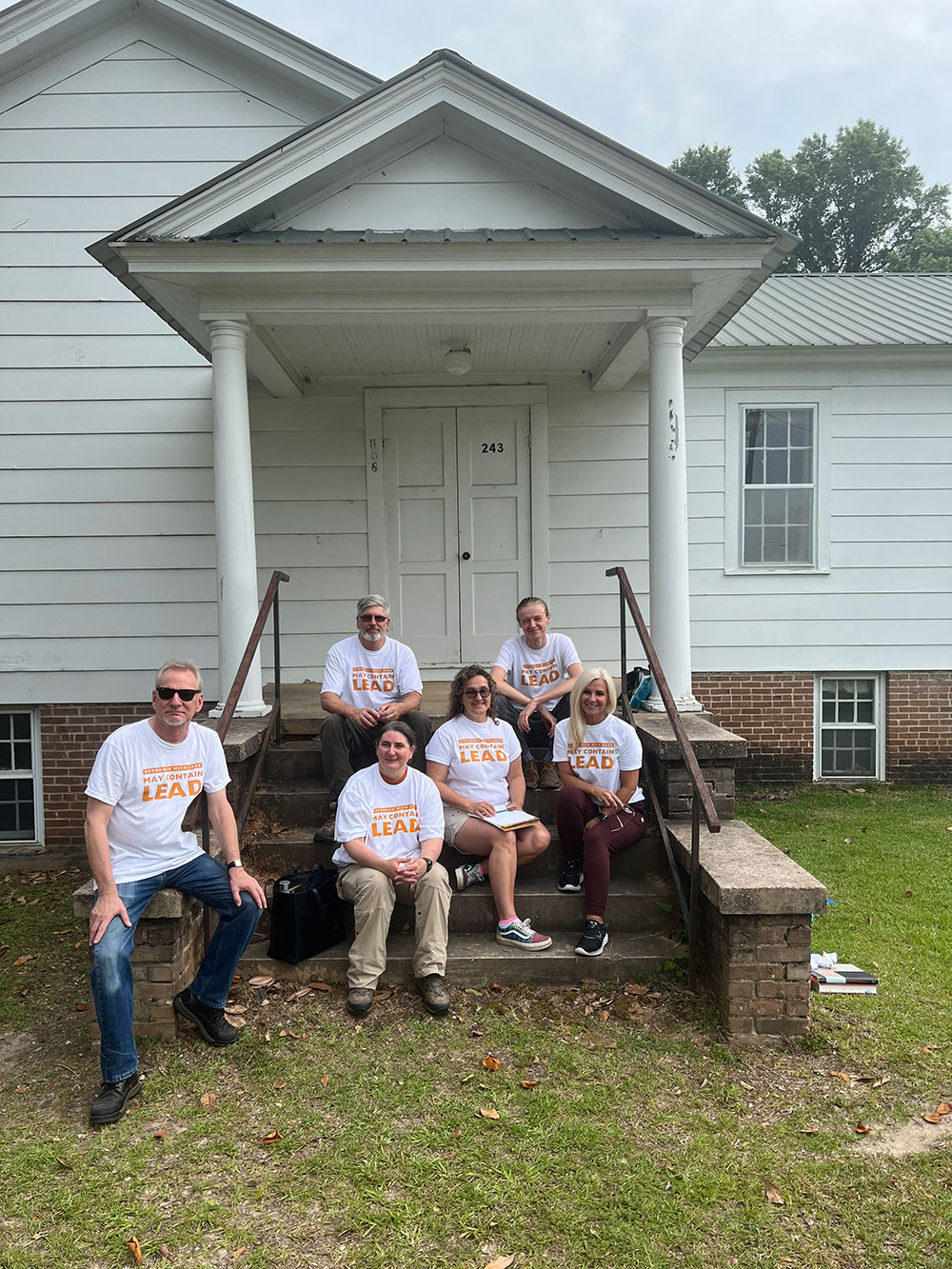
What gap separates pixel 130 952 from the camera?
11.1 ft

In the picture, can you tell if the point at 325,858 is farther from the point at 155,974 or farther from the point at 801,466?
the point at 801,466

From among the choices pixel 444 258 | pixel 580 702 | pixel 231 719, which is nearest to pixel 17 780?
pixel 231 719

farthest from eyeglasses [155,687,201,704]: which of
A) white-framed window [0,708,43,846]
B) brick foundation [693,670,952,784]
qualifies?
brick foundation [693,670,952,784]

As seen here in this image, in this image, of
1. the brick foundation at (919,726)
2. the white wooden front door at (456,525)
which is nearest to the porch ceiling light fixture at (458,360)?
A: the white wooden front door at (456,525)

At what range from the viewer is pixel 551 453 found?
301 inches

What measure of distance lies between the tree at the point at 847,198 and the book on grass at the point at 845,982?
28.0 meters

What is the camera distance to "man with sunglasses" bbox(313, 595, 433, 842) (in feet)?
16.0

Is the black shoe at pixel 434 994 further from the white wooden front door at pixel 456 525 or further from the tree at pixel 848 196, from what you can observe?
the tree at pixel 848 196

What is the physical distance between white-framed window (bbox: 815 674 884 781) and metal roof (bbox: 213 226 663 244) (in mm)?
4720

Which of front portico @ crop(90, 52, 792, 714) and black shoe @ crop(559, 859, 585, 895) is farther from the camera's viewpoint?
front portico @ crop(90, 52, 792, 714)

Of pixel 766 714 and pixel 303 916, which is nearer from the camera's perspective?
pixel 303 916

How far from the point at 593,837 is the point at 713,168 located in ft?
107

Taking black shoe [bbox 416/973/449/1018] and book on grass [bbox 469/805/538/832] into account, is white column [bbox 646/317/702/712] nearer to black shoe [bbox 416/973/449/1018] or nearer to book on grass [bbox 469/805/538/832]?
book on grass [bbox 469/805/538/832]

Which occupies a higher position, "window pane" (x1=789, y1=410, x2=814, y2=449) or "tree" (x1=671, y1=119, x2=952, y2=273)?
"tree" (x1=671, y1=119, x2=952, y2=273)
